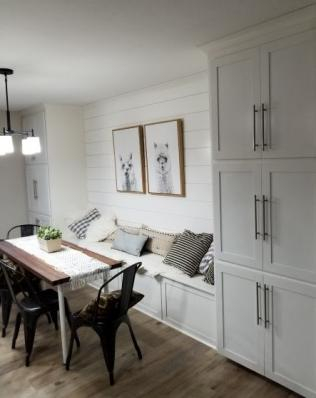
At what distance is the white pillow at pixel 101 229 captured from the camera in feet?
14.8

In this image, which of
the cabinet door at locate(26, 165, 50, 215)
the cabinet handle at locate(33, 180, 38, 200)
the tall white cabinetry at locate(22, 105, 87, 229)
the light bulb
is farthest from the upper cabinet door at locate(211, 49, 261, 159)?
the cabinet handle at locate(33, 180, 38, 200)

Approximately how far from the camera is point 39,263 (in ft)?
9.73

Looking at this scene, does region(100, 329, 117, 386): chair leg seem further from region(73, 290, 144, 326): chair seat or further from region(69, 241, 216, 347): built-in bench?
region(69, 241, 216, 347): built-in bench

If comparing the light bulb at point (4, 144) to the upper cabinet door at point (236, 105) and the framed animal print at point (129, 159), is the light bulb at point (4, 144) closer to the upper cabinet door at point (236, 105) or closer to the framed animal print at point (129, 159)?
the framed animal print at point (129, 159)

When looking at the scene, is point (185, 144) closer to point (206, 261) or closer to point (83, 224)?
point (206, 261)

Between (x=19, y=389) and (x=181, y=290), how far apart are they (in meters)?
1.45

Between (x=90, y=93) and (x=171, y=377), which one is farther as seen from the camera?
(x=90, y=93)

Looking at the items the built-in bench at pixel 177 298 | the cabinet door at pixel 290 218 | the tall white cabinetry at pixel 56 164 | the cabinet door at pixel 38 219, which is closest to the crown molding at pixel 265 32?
the cabinet door at pixel 290 218

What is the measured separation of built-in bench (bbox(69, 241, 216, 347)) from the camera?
2.92m

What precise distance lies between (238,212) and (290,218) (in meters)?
0.38

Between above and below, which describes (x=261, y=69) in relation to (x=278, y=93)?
above

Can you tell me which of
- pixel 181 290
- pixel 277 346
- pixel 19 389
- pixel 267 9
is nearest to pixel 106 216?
pixel 181 290

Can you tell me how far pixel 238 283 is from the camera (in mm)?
2514

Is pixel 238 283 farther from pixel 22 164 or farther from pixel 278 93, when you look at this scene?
pixel 22 164
